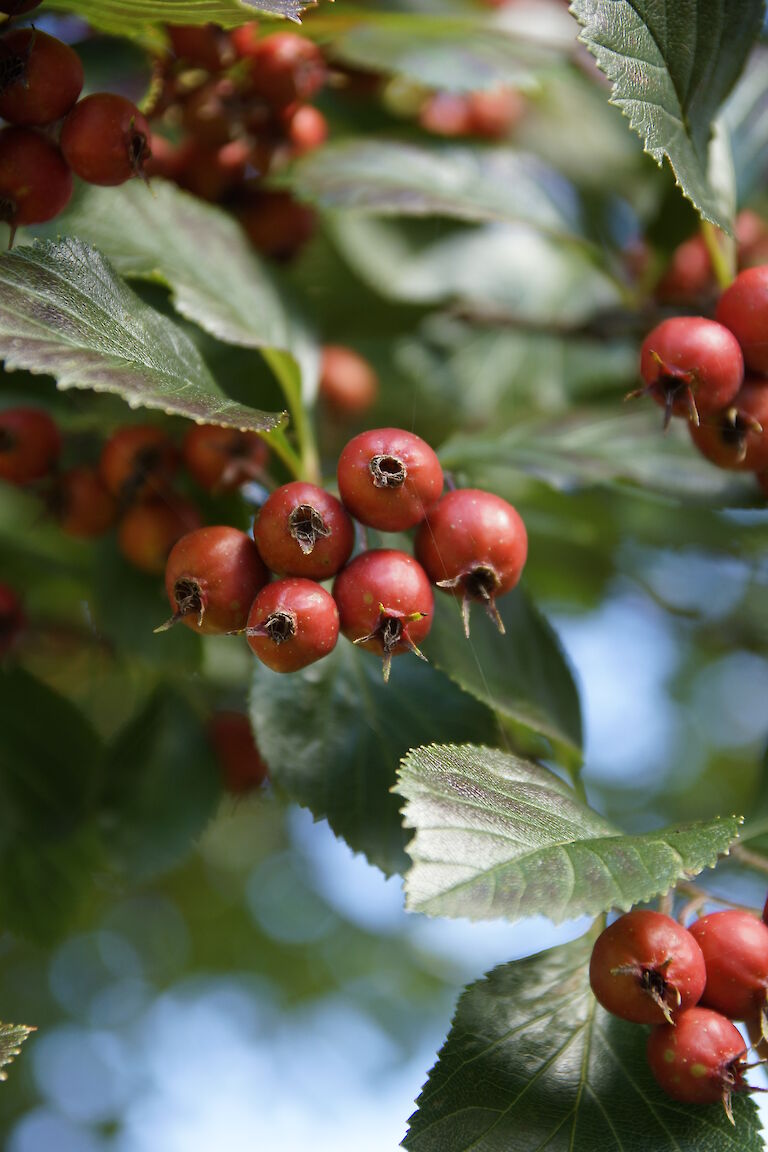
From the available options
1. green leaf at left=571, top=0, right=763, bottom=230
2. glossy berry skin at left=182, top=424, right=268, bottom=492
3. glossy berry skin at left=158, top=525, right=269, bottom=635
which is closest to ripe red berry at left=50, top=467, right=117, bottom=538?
glossy berry skin at left=182, top=424, right=268, bottom=492

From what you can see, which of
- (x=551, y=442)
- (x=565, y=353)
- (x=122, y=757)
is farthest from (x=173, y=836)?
(x=565, y=353)

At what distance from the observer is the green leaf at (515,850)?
0.77 m

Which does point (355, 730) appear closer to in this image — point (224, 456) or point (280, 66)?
point (224, 456)

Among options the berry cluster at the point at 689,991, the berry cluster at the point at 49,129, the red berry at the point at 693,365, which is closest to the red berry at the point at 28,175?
the berry cluster at the point at 49,129

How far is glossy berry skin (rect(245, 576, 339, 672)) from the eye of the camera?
828mm

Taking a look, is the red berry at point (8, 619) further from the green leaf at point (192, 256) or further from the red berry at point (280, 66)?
the red berry at point (280, 66)

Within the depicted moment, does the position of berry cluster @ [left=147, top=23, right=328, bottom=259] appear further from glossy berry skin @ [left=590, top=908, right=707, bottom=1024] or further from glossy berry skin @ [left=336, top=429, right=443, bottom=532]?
glossy berry skin @ [left=590, top=908, right=707, bottom=1024]

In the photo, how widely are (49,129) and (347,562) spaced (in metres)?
0.46

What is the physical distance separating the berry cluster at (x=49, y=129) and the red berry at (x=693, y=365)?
1.60 ft

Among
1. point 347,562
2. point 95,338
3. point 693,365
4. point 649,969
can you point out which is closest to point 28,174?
point 95,338

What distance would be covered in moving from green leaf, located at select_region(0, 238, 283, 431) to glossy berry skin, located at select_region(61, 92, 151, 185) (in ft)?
0.31

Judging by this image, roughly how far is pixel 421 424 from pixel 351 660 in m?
0.74

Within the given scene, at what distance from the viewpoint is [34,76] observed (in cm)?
90

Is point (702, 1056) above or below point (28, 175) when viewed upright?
below
